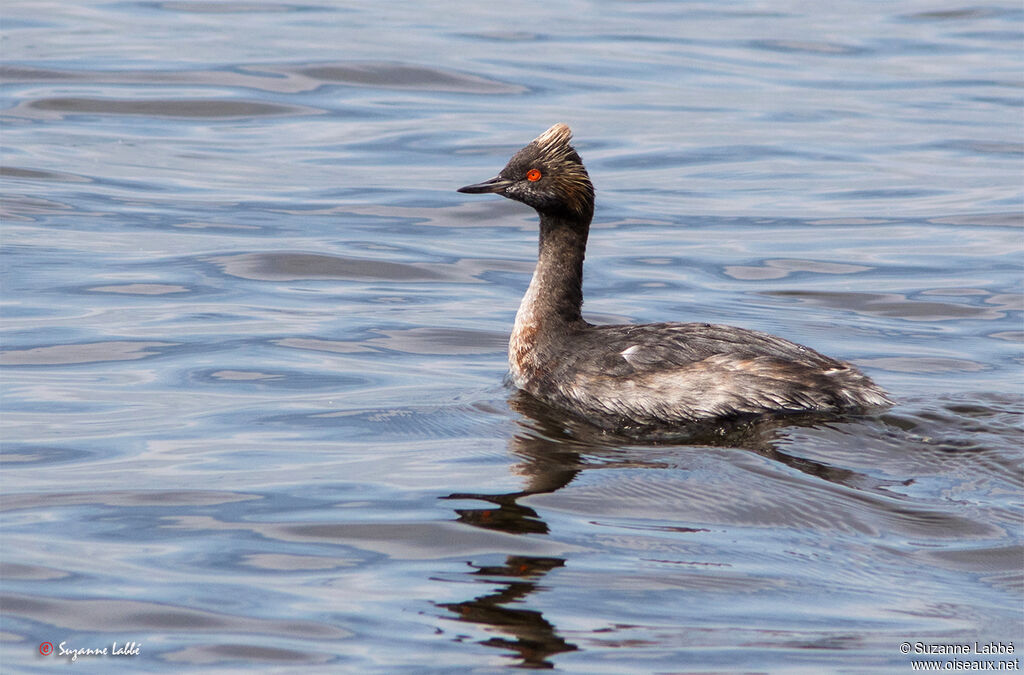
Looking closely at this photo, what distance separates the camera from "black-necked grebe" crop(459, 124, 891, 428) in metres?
8.18

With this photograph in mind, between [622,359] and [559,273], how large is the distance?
98 cm

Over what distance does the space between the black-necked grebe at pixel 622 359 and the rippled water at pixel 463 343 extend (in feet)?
0.64

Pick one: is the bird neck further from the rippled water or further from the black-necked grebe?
the rippled water

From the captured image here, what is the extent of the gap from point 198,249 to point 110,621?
7.21 meters

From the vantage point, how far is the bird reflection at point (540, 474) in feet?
18.8

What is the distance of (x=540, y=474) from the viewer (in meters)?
7.52

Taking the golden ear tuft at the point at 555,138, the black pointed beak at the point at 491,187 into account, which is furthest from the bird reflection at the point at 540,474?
the golden ear tuft at the point at 555,138

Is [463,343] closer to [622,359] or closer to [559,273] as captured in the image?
[559,273]

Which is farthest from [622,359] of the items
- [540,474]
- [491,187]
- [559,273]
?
[491,187]

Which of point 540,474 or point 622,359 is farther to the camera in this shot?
point 622,359

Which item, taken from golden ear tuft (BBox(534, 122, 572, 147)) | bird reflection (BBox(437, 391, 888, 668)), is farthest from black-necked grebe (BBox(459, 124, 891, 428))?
bird reflection (BBox(437, 391, 888, 668))

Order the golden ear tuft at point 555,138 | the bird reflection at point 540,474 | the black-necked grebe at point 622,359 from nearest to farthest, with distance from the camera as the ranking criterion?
the bird reflection at point 540,474
the black-necked grebe at point 622,359
the golden ear tuft at point 555,138

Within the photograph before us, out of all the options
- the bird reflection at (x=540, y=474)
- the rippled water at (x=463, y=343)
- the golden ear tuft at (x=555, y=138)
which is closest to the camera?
the bird reflection at (x=540, y=474)

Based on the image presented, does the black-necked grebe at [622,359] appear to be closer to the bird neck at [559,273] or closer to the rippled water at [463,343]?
the bird neck at [559,273]
